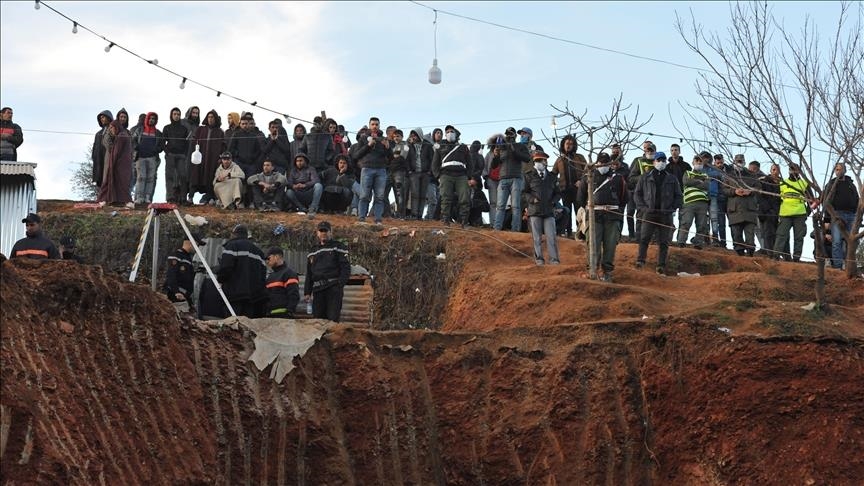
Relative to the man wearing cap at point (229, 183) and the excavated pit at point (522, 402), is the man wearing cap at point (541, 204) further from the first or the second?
the man wearing cap at point (229, 183)

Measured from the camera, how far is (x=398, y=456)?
1398 centimetres

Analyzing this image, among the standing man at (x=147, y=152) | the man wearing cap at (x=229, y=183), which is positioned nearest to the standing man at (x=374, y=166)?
the man wearing cap at (x=229, y=183)

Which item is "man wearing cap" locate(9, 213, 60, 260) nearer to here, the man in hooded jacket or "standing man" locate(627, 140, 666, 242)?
A: the man in hooded jacket

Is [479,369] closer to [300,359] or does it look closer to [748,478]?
[300,359]

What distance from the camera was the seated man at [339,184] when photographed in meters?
21.6

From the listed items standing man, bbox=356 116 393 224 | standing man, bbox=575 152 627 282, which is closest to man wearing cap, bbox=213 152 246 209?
standing man, bbox=356 116 393 224

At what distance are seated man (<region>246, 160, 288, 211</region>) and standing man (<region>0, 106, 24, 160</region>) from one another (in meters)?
4.05

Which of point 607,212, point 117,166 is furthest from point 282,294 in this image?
point 117,166

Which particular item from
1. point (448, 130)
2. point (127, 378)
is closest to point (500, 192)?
point (448, 130)

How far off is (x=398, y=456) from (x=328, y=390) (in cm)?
117

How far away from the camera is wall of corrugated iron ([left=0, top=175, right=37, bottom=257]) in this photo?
17.8 meters

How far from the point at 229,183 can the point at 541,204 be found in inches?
243

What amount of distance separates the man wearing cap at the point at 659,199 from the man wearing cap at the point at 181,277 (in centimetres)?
731

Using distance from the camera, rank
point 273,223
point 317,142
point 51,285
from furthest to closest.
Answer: point 317,142 → point 273,223 → point 51,285
